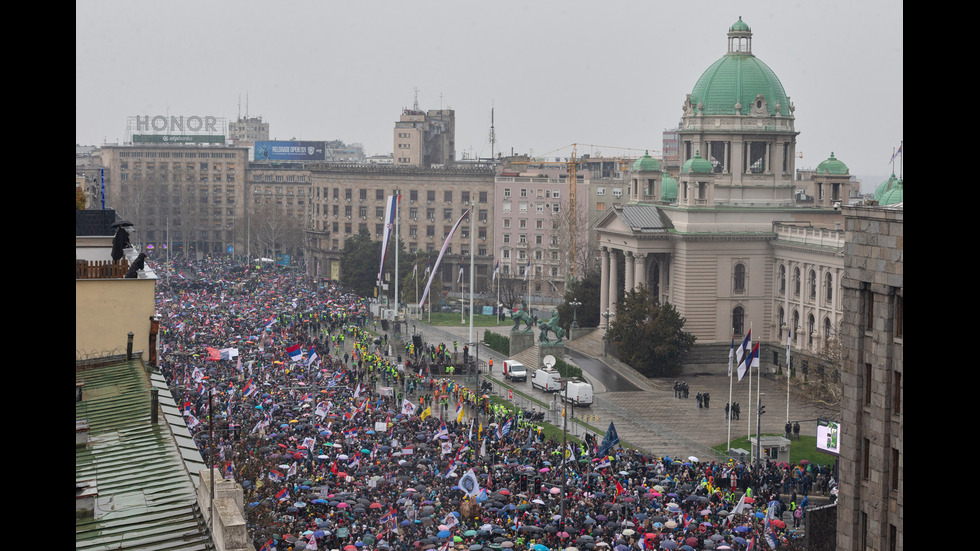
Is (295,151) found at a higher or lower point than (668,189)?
higher

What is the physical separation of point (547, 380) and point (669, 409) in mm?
7481

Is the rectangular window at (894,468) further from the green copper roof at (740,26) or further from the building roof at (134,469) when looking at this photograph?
the green copper roof at (740,26)

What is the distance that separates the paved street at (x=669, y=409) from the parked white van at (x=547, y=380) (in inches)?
19.2

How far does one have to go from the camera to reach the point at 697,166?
89812 millimetres

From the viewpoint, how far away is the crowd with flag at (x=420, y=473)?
121ft

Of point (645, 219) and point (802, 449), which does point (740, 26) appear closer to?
point (645, 219)

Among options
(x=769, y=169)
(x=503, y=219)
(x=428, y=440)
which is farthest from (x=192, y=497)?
(x=503, y=219)

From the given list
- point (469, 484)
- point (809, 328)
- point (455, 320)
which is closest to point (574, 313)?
point (455, 320)

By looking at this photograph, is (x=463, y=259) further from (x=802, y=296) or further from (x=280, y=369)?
(x=280, y=369)

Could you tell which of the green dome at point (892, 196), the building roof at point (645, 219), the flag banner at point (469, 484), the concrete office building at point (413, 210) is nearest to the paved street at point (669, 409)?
the building roof at point (645, 219)

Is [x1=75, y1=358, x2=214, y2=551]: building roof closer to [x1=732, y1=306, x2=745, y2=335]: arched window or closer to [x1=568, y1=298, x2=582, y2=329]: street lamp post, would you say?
[x1=732, y1=306, x2=745, y2=335]: arched window

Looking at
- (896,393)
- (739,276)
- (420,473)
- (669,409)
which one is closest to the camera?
(896,393)

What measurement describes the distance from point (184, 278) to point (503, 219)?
1376 inches

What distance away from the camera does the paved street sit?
200ft
